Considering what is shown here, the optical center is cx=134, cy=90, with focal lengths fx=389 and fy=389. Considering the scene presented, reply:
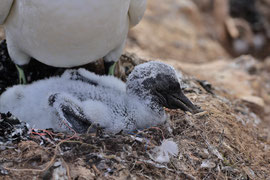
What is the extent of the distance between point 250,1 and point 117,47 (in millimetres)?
9044

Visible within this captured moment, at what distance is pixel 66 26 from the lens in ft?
10.5

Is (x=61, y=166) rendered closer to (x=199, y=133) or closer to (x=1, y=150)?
(x=1, y=150)

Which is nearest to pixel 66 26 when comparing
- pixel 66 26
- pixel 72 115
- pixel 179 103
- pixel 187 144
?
pixel 66 26

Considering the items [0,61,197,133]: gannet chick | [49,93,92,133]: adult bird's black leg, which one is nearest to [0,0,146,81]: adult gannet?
[0,61,197,133]: gannet chick

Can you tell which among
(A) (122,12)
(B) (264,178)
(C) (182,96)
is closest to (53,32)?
(A) (122,12)

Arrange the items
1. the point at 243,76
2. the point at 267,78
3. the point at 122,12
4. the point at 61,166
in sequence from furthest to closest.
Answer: the point at 267,78, the point at 243,76, the point at 122,12, the point at 61,166

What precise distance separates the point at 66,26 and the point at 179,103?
1186 millimetres

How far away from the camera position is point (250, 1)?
1200cm

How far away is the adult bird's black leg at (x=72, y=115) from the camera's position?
3.20 m

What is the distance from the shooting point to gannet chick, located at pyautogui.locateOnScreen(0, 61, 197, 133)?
326 cm

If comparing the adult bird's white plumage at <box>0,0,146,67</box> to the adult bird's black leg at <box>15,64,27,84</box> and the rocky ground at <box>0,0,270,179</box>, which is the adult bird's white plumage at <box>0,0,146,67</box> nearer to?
the adult bird's black leg at <box>15,64,27,84</box>

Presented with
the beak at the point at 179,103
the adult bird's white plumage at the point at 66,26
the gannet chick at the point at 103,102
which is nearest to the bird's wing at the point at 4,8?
the adult bird's white plumage at the point at 66,26

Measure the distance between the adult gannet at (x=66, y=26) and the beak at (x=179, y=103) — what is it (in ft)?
2.54

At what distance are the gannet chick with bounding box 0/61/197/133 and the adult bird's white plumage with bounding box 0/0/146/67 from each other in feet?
1.07
